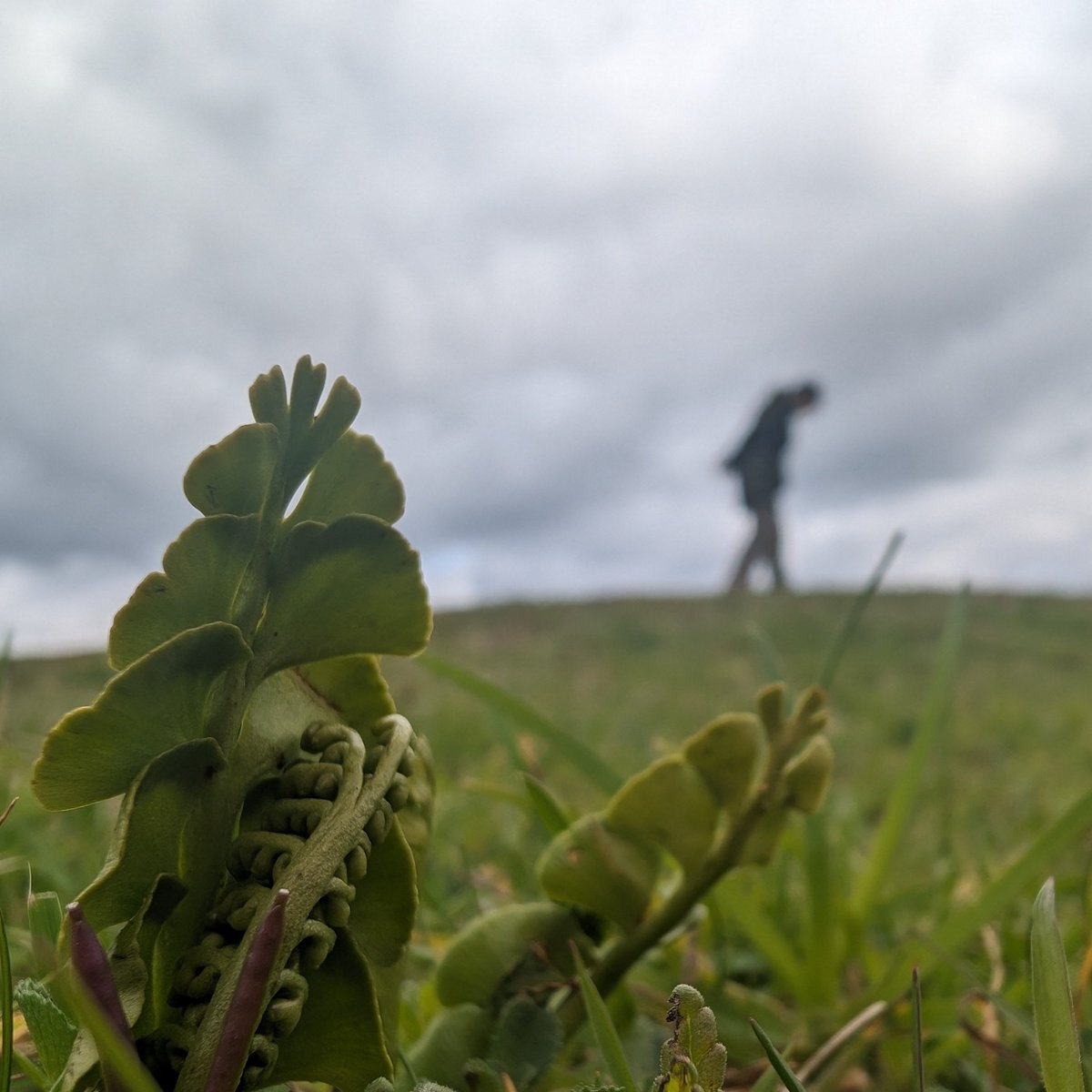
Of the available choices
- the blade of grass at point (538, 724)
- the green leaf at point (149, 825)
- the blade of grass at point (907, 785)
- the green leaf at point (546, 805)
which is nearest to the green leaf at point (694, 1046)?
the green leaf at point (149, 825)

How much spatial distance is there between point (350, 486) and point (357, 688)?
97mm

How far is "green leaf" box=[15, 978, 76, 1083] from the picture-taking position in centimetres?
40

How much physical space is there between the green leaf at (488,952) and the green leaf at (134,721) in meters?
0.23

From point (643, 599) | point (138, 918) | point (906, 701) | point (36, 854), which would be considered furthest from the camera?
point (643, 599)

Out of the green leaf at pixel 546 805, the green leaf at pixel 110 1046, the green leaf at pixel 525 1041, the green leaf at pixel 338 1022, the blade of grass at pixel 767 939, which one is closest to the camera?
the green leaf at pixel 110 1046

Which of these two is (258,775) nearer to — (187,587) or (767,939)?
(187,587)

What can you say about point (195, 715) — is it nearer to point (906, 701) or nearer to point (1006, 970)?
point (1006, 970)

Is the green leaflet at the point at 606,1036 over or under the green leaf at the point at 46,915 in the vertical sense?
under

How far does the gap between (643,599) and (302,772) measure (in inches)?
293

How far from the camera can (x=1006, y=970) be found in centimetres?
95

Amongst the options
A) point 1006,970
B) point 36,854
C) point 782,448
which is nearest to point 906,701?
point 1006,970

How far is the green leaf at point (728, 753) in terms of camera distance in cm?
55

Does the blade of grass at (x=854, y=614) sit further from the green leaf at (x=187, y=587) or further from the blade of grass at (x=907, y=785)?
the green leaf at (x=187, y=587)

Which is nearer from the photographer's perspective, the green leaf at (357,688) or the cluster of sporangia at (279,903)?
the cluster of sporangia at (279,903)
